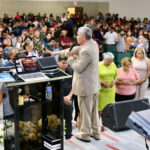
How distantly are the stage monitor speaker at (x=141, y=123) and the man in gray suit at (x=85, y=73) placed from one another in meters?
1.85

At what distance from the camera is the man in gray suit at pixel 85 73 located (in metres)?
3.52

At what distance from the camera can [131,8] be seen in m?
18.9

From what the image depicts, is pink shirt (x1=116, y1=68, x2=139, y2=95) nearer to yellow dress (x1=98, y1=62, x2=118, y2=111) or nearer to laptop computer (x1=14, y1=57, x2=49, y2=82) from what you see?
yellow dress (x1=98, y1=62, x2=118, y2=111)

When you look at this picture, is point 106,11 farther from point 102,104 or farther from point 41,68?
point 41,68

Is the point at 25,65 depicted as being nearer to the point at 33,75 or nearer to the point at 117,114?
the point at 33,75

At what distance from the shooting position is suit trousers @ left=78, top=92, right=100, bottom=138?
3717 millimetres

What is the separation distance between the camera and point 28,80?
2881mm

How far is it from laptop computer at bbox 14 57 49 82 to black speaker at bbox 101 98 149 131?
0.75 m

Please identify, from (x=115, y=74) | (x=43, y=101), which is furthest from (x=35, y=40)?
(x=43, y=101)

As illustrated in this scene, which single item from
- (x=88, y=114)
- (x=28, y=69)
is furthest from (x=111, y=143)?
(x=28, y=69)

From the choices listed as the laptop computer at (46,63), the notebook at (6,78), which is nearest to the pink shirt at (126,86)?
the laptop computer at (46,63)

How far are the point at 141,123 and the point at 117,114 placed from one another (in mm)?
1268

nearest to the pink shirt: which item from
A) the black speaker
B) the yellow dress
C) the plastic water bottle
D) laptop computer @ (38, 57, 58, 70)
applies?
the yellow dress

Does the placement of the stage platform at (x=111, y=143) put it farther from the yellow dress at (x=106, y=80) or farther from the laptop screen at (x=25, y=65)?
the laptop screen at (x=25, y=65)
